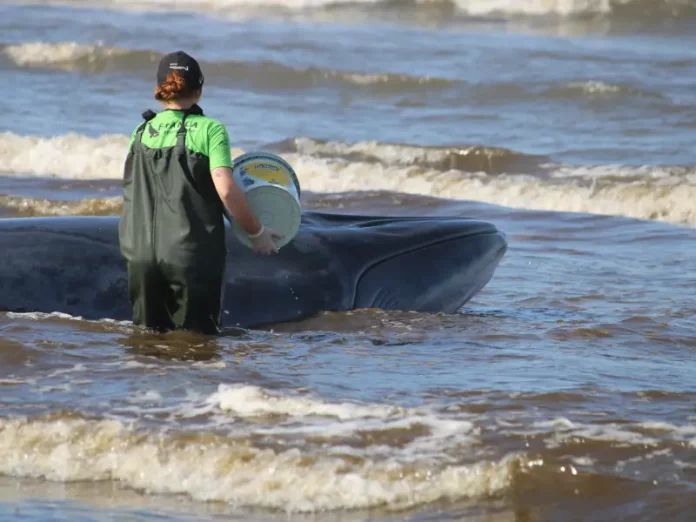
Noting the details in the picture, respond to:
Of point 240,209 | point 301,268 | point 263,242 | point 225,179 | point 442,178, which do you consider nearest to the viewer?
point 225,179

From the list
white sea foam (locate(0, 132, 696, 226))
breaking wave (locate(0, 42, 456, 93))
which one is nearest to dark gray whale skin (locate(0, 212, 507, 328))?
white sea foam (locate(0, 132, 696, 226))

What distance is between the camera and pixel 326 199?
14.7m

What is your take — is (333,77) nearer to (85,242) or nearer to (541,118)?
(541,118)

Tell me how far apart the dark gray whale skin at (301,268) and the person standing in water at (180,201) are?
605 mm

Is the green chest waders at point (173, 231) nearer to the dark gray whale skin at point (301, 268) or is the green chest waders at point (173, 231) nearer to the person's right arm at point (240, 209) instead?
the person's right arm at point (240, 209)

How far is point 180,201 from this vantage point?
22.6ft

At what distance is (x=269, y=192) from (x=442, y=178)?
10042 mm

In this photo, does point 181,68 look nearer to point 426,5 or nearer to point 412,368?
point 412,368

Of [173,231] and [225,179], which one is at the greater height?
[225,179]

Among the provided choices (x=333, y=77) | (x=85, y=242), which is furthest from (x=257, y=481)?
(x=333, y=77)

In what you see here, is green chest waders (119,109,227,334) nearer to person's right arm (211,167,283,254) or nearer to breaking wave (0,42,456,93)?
person's right arm (211,167,283,254)

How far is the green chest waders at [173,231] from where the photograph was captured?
6.88 m

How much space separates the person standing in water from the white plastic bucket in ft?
0.56

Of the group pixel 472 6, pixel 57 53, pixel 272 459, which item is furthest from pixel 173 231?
pixel 472 6
